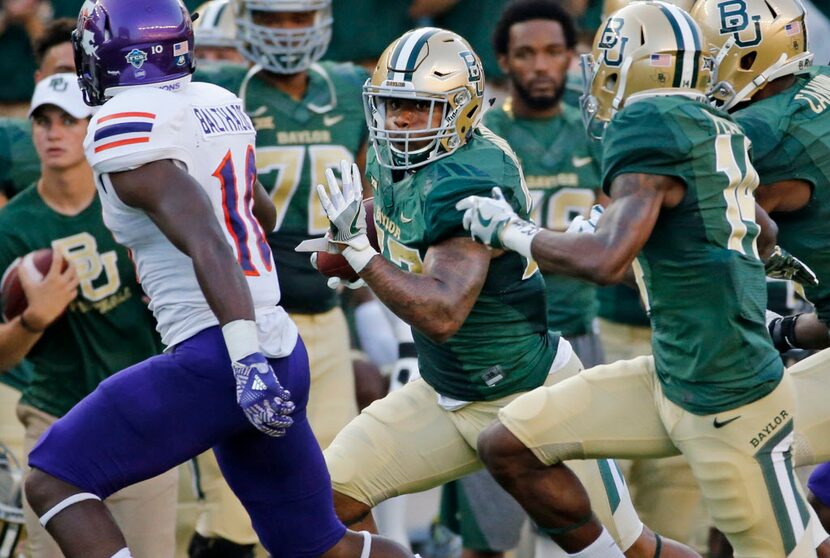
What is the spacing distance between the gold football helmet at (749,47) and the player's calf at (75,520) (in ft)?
6.93

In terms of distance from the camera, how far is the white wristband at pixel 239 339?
4070 mm

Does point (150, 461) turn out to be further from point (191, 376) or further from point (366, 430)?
point (366, 430)

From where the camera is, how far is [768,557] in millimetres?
4293

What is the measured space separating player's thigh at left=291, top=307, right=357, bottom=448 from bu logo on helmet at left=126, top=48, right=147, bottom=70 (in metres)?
2.28

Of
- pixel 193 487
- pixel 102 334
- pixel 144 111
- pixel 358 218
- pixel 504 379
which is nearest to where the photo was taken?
pixel 144 111

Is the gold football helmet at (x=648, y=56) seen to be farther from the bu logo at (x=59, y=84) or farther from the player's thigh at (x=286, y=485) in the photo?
the bu logo at (x=59, y=84)

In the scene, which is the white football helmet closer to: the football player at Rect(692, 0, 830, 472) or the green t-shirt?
the football player at Rect(692, 0, 830, 472)

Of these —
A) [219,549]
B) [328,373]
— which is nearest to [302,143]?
[328,373]

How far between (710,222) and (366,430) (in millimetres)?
1259

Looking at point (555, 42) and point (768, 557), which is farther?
point (555, 42)

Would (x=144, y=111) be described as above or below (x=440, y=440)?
above

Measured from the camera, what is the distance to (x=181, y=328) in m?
4.31

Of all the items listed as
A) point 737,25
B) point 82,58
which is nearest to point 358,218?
point 82,58

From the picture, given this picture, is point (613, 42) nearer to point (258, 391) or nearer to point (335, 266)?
point (335, 266)
